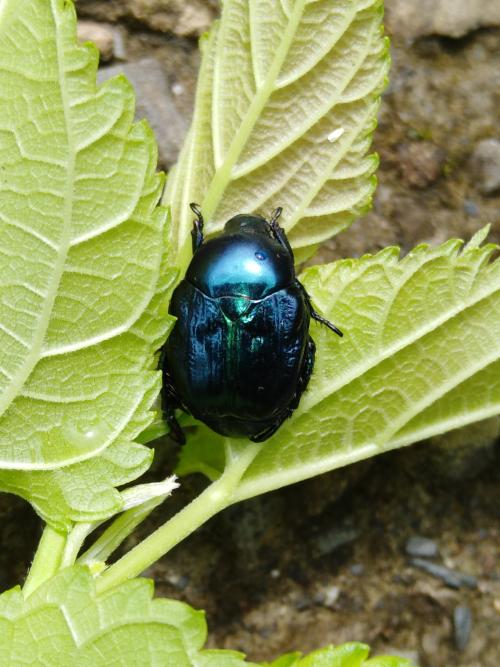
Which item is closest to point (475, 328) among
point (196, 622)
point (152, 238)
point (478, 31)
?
point (152, 238)

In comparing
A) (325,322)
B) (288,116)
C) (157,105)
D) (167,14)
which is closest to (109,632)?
(325,322)

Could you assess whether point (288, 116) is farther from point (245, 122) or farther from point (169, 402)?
point (169, 402)

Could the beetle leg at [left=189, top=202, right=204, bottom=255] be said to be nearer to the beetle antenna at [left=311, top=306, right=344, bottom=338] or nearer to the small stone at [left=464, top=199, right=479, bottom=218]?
the beetle antenna at [left=311, top=306, right=344, bottom=338]

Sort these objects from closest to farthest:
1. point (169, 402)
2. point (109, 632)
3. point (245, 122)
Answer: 1. point (109, 632)
2. point (245, 122)
3. point (169, 402)

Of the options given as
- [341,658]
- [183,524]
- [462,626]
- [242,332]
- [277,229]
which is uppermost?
[277,229]

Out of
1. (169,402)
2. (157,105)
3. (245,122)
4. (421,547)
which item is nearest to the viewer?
(245,122)

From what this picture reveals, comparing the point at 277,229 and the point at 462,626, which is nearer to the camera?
the point at 277,229

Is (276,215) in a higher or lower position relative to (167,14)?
lower

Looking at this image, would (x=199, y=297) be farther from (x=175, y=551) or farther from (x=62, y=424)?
(x=175, y=551)
